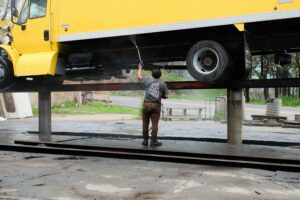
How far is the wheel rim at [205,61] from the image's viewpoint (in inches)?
295

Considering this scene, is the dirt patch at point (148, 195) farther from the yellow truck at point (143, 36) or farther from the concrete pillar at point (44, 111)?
the concrete pillar at point (44, 111)

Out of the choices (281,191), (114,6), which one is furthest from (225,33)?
(281,191)

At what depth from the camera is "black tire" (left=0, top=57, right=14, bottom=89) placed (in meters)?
9.18

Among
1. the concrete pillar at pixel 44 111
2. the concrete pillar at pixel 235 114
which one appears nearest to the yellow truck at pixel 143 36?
the concrete pillar at pixel 235 114

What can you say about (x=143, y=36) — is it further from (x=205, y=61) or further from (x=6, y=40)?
(x=6, y=40)

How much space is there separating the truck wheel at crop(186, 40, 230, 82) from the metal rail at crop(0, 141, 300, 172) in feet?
4.47

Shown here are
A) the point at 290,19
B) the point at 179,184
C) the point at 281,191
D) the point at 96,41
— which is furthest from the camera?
the point at 96,41

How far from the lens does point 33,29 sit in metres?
9.01

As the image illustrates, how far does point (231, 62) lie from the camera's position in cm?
744

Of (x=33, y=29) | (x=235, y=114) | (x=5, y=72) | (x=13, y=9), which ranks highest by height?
(x=13, y=9)

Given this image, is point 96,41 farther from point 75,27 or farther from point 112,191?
point 112,191

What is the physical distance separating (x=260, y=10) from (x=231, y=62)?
1.14m

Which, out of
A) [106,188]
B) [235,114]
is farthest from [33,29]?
[106,188]

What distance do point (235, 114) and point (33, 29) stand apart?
4478mm
